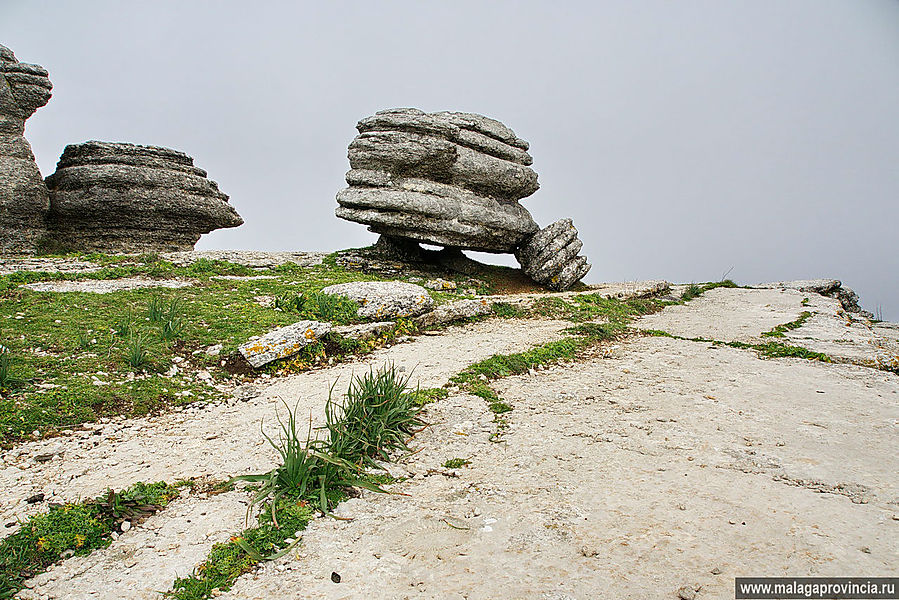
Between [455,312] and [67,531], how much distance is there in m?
10.1

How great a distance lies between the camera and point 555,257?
1983 centimetres

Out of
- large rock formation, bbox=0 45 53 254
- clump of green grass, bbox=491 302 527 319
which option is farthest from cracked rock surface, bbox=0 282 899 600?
large rock formation, bbox=0 45 53 254

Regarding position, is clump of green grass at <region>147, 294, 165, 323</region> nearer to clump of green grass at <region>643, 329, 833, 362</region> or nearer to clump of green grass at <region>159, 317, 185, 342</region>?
clump of green grass at <region>159, 317, 185, 342</region>

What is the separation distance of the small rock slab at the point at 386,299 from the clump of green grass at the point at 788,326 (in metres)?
8.40

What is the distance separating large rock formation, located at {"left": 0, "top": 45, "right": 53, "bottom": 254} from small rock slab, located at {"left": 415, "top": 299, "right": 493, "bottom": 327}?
659 inches

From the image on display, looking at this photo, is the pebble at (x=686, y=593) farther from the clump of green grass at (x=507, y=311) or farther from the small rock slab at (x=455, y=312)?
the clump of green grass at (x=507, y=311)

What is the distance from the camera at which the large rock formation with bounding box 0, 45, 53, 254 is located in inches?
744

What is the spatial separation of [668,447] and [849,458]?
1.86 m

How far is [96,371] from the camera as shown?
834cm

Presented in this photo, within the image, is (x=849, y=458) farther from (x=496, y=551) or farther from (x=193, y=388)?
(x=193, y=388)

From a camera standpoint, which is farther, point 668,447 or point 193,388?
point 193,388

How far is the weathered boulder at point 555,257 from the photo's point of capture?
19891 millimetres

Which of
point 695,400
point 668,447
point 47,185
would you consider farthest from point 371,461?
point 47,185

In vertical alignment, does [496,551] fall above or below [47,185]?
below
